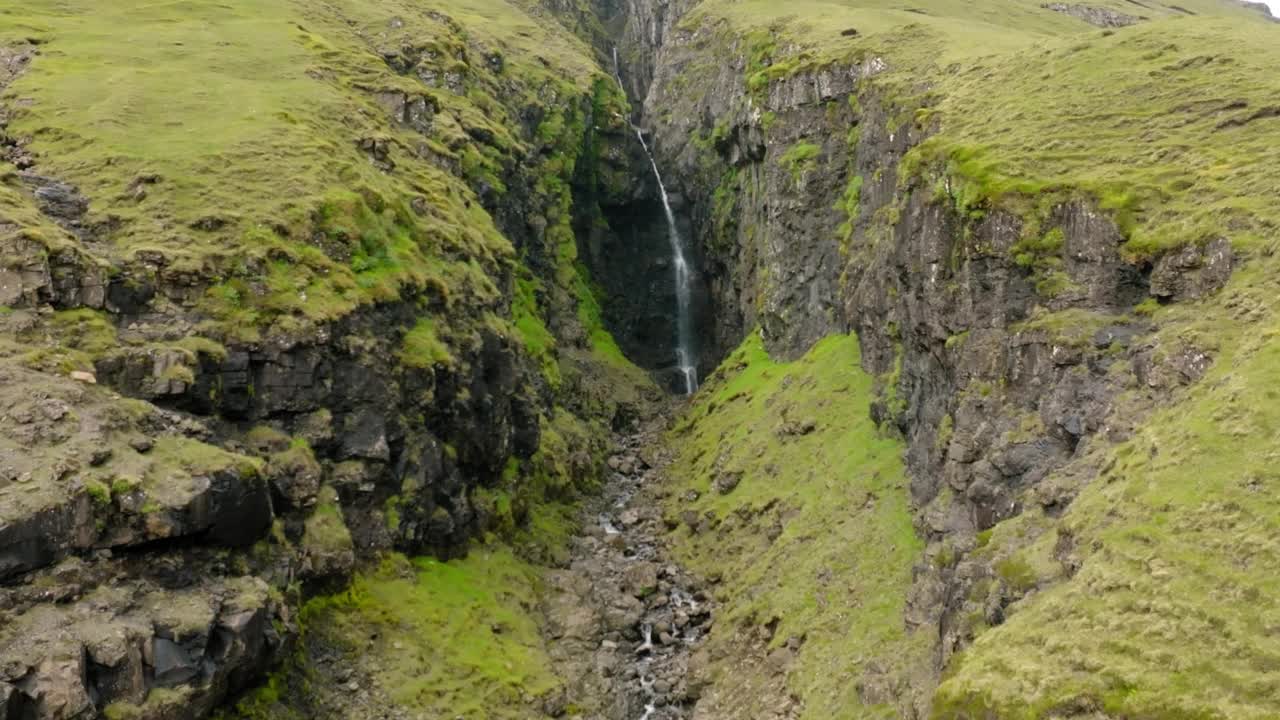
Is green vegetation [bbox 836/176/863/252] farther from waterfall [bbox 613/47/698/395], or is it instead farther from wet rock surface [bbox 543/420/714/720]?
waterfall [bbox 613/47/698/395]

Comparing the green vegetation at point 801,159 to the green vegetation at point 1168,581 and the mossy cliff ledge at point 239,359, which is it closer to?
the mossy cliff ledge at point 239,359

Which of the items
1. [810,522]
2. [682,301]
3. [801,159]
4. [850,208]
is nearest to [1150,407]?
[810,522]

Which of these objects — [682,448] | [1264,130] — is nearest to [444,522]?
[682,448]

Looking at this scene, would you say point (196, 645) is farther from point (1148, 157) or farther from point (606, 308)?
point (606, 308)

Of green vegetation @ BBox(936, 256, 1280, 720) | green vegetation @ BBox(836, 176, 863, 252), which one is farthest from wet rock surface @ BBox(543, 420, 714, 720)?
green vegetation @ BBox(836, 176, 863, 252)

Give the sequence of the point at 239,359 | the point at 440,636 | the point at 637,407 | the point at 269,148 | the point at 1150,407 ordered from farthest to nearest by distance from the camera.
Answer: the point at 637,407 → the point at 269,148 → the point at 440,636 → the point at 239,359 → the point at 1150,407

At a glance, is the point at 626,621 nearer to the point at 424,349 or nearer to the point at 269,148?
the point at 424,349
